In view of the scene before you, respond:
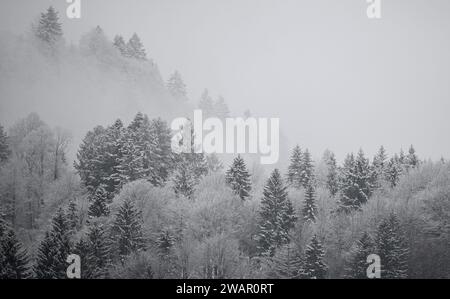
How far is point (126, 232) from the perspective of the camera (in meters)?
43.8

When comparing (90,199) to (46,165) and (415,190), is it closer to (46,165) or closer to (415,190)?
(46,165)

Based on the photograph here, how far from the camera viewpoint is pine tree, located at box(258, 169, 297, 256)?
150 ft

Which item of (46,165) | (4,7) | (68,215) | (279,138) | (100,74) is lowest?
(68,215)

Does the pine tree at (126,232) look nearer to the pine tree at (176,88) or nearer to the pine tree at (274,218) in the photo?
the pine tree at (274,218)

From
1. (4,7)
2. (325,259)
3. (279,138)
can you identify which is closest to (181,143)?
(325,259)

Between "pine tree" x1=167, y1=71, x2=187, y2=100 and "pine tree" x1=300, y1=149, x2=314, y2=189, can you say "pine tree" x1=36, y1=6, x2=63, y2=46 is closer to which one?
"pine tree" x1=167, y1=71, x2=187, y2=100

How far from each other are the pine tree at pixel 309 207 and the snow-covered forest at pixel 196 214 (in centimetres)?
14

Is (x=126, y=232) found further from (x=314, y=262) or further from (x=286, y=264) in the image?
(x=314, y=262)

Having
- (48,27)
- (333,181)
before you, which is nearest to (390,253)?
(333,181)

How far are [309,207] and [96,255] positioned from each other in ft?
79.5

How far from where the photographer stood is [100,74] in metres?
107

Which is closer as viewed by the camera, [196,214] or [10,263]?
[10,263]

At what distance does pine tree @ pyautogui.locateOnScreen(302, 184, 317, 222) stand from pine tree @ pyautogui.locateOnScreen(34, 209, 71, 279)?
85.5ft

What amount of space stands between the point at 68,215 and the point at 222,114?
7400cm
